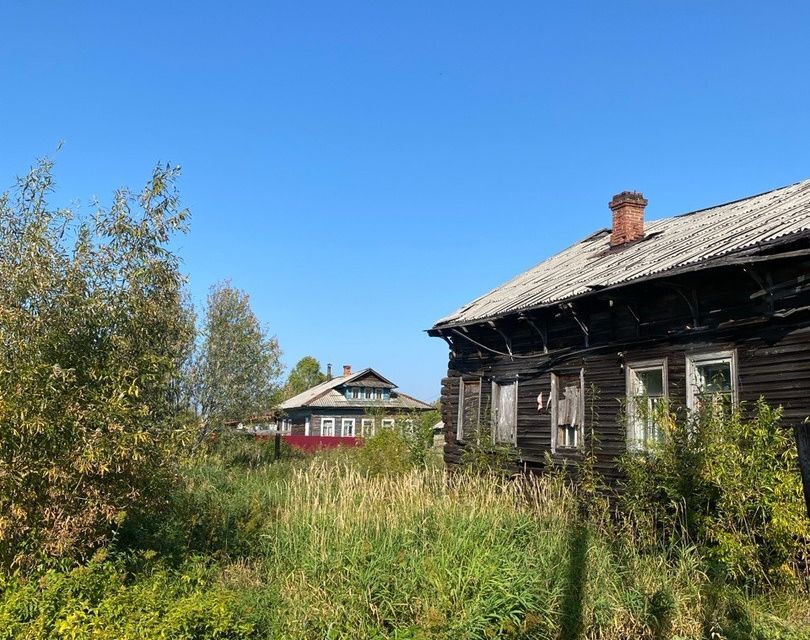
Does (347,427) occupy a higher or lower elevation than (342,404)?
lower

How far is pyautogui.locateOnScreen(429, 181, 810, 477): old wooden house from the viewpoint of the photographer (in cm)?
882

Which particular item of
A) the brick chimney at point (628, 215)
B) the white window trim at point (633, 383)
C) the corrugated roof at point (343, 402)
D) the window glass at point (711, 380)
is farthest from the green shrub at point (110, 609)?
the corrugated roof at point (343, 402)

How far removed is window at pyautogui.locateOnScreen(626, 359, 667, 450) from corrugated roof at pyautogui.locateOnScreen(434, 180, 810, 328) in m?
1.39

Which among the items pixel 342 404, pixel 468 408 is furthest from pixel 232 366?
pixel 342 404

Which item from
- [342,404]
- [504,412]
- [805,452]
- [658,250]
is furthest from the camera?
[342,404]

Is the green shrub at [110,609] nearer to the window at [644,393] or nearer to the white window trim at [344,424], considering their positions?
the window at [644,393]

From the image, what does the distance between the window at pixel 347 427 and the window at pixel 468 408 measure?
108ft

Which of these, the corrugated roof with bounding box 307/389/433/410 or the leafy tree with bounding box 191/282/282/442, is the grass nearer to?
the leafy tree with bounding box 191/282/282/442

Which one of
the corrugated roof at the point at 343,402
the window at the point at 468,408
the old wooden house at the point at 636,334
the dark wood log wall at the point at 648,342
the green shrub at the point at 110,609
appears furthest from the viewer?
the corrugated roof at the point at 343,402

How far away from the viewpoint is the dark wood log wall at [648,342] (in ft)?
28.6

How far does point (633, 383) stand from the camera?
36.9 feet

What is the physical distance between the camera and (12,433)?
609cm

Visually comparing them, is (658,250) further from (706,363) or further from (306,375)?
(306,375)

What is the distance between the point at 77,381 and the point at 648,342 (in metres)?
8.00
